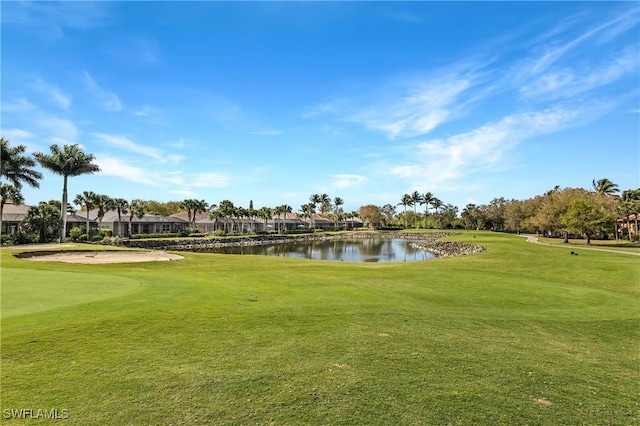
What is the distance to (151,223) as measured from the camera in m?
83.4

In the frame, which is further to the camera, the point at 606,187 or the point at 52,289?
the point at 606,187

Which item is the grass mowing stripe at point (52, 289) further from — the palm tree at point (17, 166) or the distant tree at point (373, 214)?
the distant tree at point (373, 214)

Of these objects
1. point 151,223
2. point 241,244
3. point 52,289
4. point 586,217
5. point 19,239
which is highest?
point 586,217

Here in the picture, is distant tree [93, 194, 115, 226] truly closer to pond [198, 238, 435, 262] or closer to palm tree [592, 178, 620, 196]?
pond [198, 238, 435, 262]

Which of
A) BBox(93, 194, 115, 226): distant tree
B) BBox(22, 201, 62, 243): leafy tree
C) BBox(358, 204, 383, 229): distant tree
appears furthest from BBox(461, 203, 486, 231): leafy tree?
BBox(22, 201, 62, 243): leafy tree

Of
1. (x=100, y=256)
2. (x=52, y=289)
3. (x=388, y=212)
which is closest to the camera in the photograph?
(x=52, y=289)

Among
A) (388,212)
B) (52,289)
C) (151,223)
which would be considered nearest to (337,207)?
(388,212)

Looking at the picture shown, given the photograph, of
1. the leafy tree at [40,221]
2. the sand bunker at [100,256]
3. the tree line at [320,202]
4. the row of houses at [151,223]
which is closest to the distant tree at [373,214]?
the tree line at [320,202]

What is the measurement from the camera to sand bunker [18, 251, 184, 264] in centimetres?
2378

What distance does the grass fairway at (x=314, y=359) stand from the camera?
4.41m

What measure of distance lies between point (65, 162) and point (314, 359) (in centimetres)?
4383

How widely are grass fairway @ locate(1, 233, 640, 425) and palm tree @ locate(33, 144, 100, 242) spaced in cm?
3394

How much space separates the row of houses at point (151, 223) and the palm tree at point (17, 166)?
76.8 ft

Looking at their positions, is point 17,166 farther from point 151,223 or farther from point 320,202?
point 320,202
